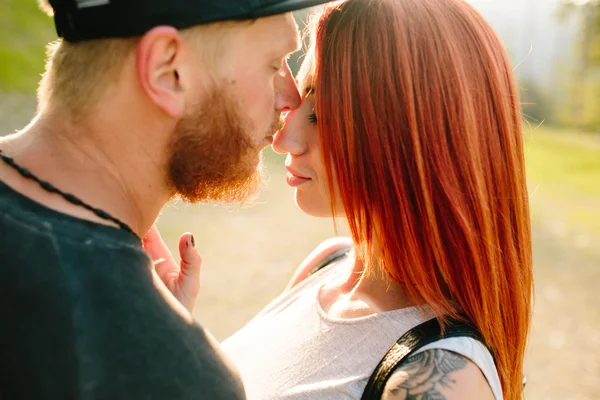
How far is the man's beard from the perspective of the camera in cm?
172

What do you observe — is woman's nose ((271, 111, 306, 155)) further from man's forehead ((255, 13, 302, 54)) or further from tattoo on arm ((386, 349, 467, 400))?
tattoo on arm ((386, 349, 467, 400))

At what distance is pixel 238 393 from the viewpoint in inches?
59.4

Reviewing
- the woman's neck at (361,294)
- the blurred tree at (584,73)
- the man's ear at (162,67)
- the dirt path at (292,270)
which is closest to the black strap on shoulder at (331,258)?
the woman's neck at (361,294)

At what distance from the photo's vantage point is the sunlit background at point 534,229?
630 cm

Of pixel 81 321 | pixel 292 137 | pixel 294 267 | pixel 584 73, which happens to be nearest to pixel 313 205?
pixel 292 137

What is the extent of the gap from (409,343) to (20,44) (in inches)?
584

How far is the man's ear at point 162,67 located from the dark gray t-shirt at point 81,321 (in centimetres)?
37

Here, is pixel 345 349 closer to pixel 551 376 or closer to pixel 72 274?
pixel 72 274

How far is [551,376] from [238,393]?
538cm

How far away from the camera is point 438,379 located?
170 centimetres

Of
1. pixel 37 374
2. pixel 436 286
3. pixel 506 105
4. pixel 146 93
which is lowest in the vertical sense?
pixel 436 286

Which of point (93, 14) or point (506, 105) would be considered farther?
point (506, 105)

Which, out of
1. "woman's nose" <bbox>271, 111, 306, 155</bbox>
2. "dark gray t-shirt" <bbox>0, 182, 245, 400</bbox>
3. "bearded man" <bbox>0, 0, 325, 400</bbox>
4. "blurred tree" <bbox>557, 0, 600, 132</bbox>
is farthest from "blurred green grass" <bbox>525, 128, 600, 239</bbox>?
"dark gray t-shirt" <bbox>0, 182, 245, 400</bbox>

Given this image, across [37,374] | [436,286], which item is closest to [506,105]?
[436,286]
